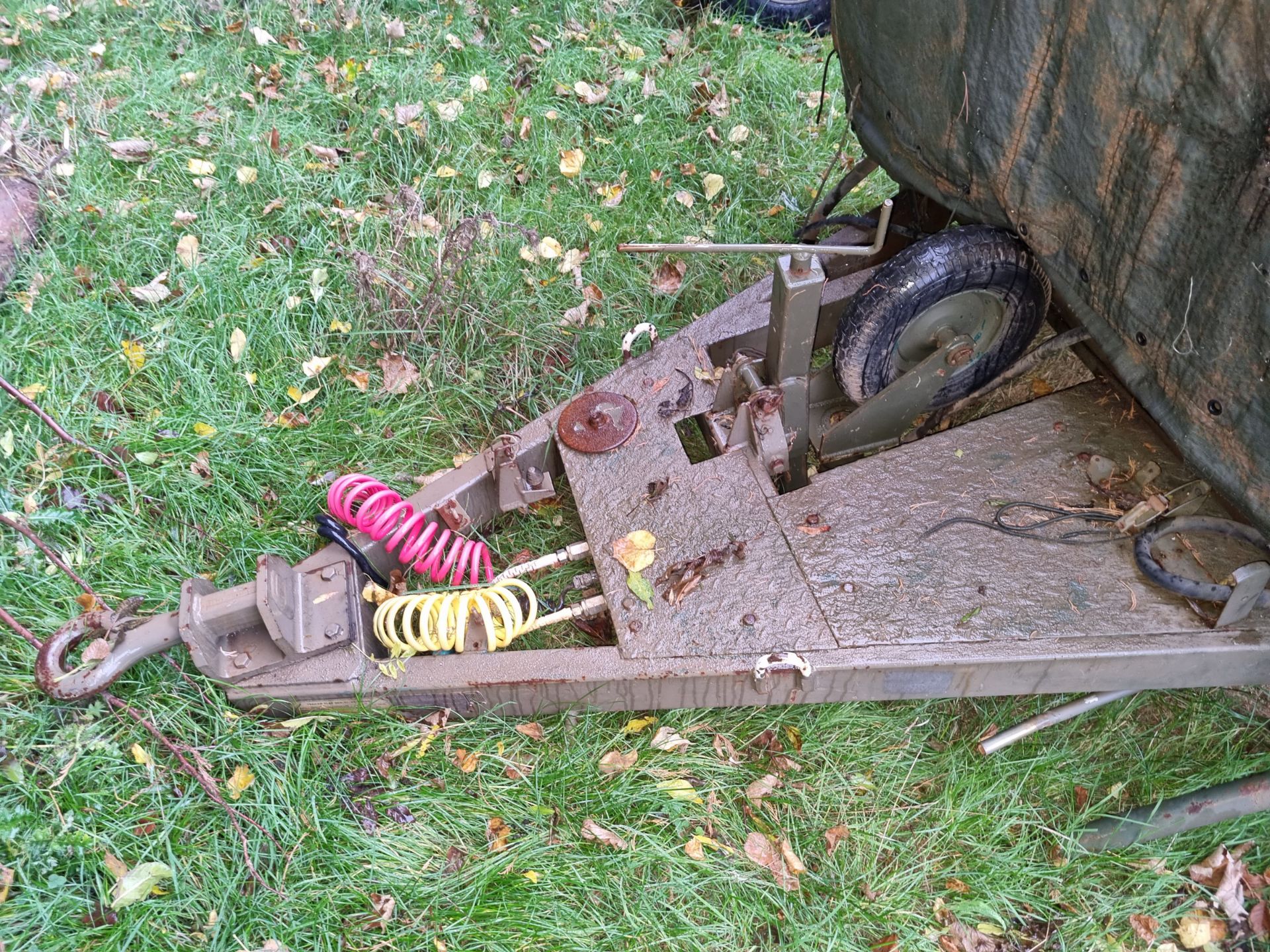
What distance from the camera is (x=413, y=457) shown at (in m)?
3.89

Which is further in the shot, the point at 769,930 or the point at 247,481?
the point at 247,481

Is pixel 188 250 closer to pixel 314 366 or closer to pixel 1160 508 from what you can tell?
pixel 314 366

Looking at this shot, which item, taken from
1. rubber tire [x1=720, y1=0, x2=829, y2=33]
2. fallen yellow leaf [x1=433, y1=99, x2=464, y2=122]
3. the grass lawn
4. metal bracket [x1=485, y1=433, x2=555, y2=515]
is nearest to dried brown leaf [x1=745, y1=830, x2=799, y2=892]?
the grass lawn

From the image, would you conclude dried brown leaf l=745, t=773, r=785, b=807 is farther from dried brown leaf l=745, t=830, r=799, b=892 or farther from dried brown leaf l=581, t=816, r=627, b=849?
dried brown leaf l=581, t=816, r=627, b=849

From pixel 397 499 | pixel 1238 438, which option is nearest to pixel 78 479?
pixel 397 499

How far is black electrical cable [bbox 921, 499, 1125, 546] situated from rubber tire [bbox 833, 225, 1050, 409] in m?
0.60

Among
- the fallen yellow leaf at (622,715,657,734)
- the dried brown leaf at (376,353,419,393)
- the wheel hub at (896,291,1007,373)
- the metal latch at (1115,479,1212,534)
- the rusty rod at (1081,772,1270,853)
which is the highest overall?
the wheel hub at (896,291,1007,373)

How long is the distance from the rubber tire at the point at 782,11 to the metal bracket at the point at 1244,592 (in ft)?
15.8

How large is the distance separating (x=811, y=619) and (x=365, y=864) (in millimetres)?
1575

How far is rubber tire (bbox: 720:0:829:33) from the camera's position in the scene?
5965 mm

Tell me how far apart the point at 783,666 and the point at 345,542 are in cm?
148

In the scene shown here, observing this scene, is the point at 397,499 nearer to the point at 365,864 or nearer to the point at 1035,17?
the point at 365,864

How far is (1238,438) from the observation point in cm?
245

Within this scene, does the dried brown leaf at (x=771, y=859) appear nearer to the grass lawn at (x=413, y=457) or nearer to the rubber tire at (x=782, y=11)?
the grass lawn at (x=413, y=457)
